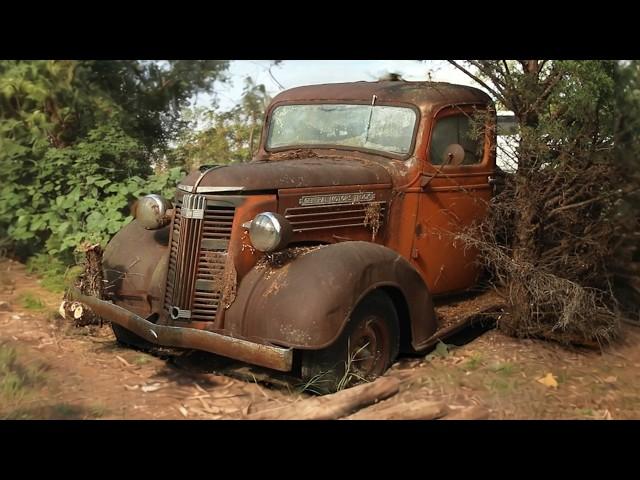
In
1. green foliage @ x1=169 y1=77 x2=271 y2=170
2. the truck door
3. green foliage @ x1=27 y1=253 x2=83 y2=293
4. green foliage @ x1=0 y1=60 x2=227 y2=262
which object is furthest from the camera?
green foliage @ x1=169 y1=77 x2=271 y2=170

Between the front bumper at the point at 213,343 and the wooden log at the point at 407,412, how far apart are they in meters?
0.52

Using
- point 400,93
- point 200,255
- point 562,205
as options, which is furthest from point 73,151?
point 562,205

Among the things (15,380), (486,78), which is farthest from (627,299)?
(15,380)

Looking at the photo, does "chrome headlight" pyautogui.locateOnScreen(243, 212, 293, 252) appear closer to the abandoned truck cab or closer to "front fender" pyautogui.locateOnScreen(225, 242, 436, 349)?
the abandoned truck cab

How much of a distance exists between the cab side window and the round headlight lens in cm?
172

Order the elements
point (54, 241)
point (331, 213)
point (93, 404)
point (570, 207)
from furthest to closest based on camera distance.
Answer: point (54, 241)
point (570, 207)
point (331, 213)
point (93, 404)

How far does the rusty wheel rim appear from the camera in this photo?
4207 millimetres

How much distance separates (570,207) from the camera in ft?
16.7

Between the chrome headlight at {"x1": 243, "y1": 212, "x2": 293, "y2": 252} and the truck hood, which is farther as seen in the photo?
the truck hood

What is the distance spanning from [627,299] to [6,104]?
276 inches

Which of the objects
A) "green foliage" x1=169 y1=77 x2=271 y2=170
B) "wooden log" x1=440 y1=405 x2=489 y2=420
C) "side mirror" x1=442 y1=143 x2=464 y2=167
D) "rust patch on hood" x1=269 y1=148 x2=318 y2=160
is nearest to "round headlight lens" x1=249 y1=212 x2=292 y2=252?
"rust patch on hood" x1=269 y1=148 x2=318 y2=160

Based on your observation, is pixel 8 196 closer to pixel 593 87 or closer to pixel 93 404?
pixel 93 404

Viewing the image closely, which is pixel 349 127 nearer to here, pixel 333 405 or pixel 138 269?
pixel 138 269

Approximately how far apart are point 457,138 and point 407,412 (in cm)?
268
